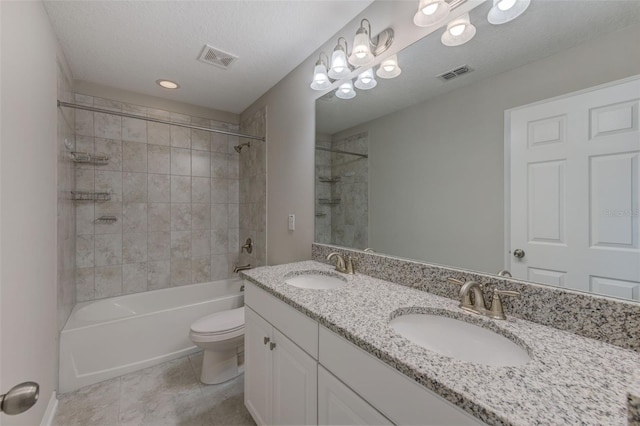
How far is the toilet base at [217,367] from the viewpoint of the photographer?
182cm

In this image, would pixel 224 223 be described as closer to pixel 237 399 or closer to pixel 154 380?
pixel 154 380

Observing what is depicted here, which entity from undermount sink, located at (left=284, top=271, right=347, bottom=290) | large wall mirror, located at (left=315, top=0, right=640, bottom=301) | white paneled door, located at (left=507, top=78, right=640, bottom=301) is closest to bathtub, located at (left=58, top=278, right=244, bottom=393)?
undermount sink, located at (left=284, top=271, right=347, bottom=290)

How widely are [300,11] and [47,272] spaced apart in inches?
79.2

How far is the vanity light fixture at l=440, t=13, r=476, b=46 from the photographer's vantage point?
1051 millimetres

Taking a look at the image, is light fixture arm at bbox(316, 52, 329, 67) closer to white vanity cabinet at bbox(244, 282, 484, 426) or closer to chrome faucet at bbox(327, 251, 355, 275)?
chrome faucet at bbox(327, 251, 355, 275)

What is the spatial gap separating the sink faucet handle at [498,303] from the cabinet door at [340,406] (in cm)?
49

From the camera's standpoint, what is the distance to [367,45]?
4.49 ft

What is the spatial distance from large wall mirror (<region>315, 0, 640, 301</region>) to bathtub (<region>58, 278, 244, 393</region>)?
1506 mm

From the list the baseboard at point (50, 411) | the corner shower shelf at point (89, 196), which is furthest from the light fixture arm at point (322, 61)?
the baseboard at point (50, 411)

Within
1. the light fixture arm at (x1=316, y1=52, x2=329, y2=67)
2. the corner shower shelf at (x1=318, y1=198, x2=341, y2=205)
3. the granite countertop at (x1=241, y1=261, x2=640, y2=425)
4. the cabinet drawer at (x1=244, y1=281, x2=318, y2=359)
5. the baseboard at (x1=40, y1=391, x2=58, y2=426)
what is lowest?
the baseboard at (x1=40, y1=391, x2=58, y2=426)

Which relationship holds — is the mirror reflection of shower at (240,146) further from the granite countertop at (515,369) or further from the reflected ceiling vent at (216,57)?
the granite countertop at (515,369)

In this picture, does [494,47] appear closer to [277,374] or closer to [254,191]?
[277,374]

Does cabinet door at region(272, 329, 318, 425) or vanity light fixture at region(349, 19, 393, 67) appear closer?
cabinet door at region(272, 329, 318, 425)

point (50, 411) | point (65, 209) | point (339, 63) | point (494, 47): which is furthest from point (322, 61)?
point (50, 411)
